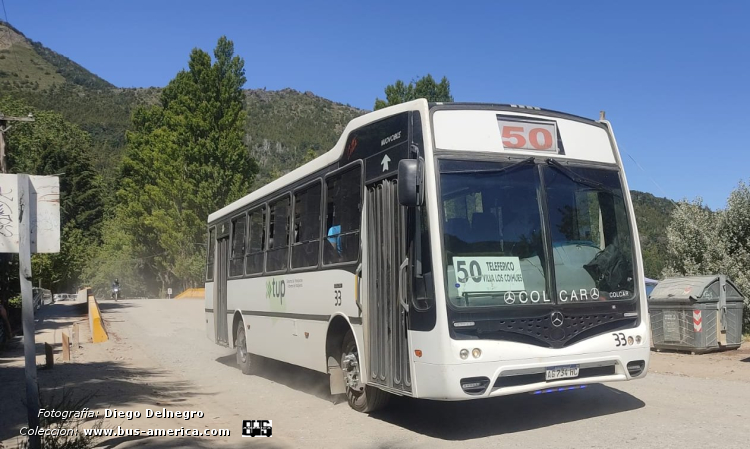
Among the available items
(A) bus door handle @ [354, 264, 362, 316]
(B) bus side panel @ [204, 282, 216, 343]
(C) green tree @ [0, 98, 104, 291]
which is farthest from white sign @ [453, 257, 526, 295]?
(C) green tree @ [0, 98, 104, 291]

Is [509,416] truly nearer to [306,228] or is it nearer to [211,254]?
[306,228]

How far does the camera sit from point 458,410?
341 inches

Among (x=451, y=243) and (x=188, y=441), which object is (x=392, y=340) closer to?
(x=451, y=243)

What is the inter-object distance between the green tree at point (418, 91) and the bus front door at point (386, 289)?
38.5m

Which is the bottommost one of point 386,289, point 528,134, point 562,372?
point 562,372

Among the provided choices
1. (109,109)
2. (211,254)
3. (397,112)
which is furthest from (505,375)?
(109,109)

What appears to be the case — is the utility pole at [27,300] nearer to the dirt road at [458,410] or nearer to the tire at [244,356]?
the dirt road at [458,410]

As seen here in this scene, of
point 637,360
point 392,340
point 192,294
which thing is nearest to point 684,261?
point 637,360

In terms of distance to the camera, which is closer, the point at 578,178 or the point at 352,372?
the point at 578,178

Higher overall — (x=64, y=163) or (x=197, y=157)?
(x=64, y=163)

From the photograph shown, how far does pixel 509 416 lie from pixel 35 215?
5556 mm

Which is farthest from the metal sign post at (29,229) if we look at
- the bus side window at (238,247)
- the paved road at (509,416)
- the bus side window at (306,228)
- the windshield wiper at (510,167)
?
the bus side window at (238,247)

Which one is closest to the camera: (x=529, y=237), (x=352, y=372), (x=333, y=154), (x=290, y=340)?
(x=529, y=237)

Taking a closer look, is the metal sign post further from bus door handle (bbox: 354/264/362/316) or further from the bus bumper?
the bus bumper
